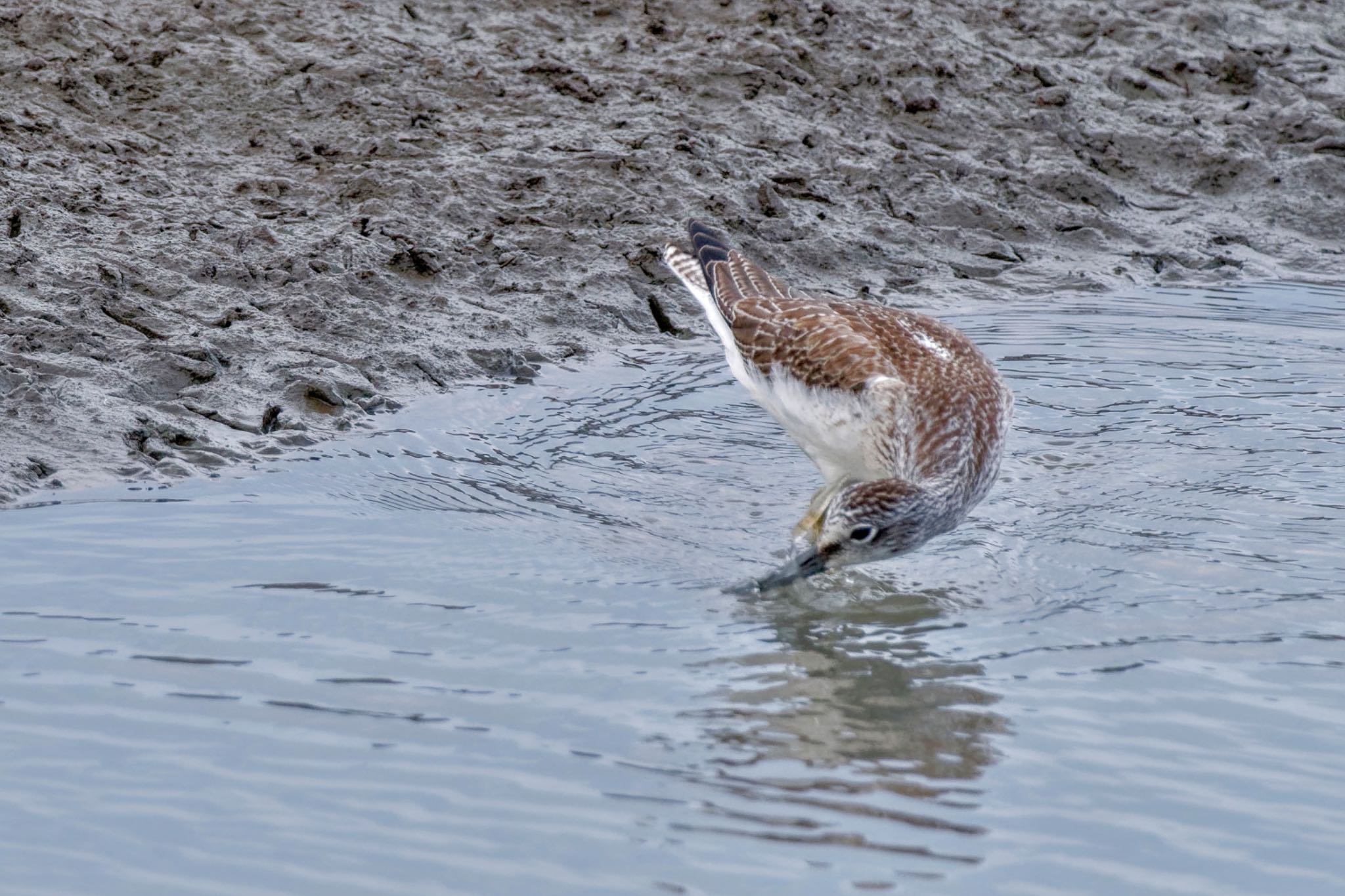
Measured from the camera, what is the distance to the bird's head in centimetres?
585

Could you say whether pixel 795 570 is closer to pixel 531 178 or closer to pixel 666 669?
pixel 666 669

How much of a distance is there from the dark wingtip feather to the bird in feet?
1.25

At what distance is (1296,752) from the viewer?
480 cm

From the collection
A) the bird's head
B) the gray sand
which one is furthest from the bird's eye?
the gray sand

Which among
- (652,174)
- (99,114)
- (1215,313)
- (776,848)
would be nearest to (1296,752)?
(776,848)

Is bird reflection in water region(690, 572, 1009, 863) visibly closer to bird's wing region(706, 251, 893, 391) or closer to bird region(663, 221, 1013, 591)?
bird region(663, 221, 1013, 591)

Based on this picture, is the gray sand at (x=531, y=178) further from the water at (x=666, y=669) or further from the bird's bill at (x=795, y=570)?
the bird's bill at (x=795, y=570)

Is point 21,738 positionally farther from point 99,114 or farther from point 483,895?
point 99,114

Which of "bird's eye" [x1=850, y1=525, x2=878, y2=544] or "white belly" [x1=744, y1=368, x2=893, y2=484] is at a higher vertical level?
"white belly" [x1=744, y1=368, x2=893, y2=484]

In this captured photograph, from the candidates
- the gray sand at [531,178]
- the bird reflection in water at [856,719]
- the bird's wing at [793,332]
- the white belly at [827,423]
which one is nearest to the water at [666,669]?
the bird reflection in water at [856,719]

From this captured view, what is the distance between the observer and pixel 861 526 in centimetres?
585

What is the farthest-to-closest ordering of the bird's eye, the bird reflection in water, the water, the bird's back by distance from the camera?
the bird's back
the bird's eye
the bird reflection in water
the water

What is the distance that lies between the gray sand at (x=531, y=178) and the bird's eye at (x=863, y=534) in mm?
2360

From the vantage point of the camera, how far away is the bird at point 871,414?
233 inches
